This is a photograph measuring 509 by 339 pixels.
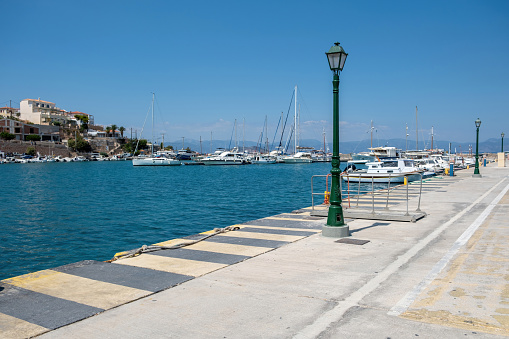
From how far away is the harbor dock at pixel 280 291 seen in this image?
5.07 meters

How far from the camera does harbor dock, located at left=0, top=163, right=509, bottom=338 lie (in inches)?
200

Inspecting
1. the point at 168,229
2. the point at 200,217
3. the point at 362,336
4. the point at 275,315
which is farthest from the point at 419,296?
the point at 200,217

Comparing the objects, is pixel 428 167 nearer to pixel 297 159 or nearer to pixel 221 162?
pixel 221 162

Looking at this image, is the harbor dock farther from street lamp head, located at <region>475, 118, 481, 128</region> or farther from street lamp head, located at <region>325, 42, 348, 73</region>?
street lamp head, located at <region>475, 118, 481, 128</region>

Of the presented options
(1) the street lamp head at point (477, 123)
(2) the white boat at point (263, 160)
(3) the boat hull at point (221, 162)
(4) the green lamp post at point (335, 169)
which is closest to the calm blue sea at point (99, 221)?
(4) the green lamp post at point (335, 169)

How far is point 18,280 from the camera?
7.16m

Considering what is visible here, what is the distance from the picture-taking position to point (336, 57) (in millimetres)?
Result: 10664

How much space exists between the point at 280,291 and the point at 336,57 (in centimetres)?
650

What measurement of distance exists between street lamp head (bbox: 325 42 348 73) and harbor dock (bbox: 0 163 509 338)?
4.33 metres

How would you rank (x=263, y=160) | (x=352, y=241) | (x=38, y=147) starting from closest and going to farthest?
(x=352, y=241), (x=263, y=160), (x=38, y=147)

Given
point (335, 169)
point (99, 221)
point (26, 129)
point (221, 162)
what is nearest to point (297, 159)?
point (221, 162)

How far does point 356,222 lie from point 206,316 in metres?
8.50

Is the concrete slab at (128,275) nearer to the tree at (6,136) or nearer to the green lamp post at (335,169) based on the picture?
the green lamp post at (335,169)

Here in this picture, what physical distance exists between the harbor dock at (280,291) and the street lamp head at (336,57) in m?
4.33
